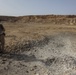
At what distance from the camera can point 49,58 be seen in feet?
37.1

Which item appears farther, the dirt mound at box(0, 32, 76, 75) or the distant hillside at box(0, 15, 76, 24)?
the distant hillside at box(0, 15, 76, 24)

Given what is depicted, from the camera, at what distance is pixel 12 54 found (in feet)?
37.9

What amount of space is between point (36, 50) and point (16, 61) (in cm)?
309

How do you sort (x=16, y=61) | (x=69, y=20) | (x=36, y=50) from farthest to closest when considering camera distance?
1. (x=69, y=20)
2. (x=36, y=50)
3. (x=16, y=61)

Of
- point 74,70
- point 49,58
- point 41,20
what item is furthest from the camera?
point 41,20

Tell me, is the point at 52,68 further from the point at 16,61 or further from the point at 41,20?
the point at 41,20

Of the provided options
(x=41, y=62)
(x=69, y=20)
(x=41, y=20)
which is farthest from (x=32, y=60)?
(x=41, y=20)

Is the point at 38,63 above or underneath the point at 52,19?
above

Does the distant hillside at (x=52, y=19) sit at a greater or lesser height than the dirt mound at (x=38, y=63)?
lesser

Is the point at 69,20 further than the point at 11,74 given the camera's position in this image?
Yes

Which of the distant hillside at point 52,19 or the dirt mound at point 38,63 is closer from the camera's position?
the dirt mound at point 38,63

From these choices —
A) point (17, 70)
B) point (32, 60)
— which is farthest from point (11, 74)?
point (32, 60)

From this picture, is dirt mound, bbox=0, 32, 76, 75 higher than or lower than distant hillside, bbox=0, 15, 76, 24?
higher

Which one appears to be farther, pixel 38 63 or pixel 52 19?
pixel 52 19
